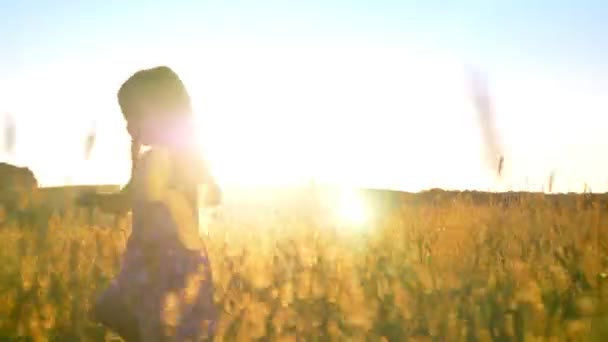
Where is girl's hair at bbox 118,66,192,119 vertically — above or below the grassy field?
above

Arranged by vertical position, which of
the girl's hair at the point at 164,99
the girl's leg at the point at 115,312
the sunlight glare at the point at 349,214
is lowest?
the girl's leg at the point at 115,312

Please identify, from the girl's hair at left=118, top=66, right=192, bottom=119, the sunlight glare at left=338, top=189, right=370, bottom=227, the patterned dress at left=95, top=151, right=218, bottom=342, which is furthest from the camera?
the sunlight glare at left=338, top=189, right=370, bottom=227

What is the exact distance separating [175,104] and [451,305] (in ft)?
6.13

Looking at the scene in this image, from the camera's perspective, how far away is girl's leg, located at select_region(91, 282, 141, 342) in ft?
9.77

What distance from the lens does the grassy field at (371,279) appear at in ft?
11.5

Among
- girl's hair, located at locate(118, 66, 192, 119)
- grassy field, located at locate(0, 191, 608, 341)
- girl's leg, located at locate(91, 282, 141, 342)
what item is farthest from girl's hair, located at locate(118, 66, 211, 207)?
grassy field, located at locate(0, 191, 608, 341)

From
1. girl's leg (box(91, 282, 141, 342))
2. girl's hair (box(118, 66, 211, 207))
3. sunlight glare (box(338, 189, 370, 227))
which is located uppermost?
girl's hair (box(118, 66, 211, 207))

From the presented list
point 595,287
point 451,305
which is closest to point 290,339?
point 451,305

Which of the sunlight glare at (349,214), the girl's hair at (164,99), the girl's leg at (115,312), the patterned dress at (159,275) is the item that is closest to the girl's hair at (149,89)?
the girl's hair at (164,99)

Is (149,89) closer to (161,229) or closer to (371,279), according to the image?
(161,229)

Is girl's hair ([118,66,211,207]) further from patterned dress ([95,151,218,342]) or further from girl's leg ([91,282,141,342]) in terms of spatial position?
girl's leg ([91,282,141,342])

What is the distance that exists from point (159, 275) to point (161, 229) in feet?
0.67

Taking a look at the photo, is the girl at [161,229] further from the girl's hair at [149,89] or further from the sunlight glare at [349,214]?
the sunlight glare at [349,214]

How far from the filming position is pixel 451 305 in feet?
12.5
